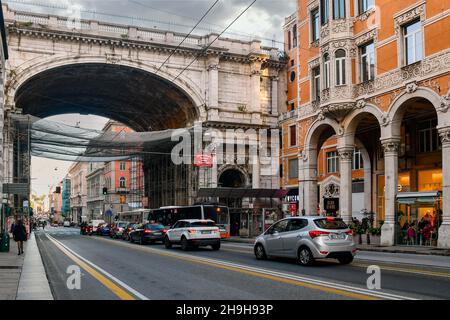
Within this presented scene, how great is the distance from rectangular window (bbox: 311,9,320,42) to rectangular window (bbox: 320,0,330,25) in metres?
1.41

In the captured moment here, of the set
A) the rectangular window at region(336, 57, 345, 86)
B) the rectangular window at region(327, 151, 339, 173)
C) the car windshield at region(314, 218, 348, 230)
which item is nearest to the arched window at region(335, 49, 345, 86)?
the rectangular window at region(336, 57, 345, 86)

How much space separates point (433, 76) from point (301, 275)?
55.0ft

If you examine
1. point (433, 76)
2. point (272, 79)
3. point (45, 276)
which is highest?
point (272, 79)

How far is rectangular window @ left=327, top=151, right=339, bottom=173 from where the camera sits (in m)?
50.2

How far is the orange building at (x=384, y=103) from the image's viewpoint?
2697cm

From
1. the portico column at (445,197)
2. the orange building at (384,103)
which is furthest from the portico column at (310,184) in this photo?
the portico column at (445,197)

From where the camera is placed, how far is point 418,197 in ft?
90.1

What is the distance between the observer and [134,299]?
10367 millimetres

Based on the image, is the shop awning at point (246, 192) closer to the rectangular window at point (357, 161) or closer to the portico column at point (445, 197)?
the rectangular window at point (357, 161)

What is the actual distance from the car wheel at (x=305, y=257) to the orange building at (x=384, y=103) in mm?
11405

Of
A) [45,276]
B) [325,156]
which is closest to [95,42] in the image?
[325,156]

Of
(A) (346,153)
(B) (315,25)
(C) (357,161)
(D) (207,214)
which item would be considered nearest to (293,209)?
(D) (207,214)
